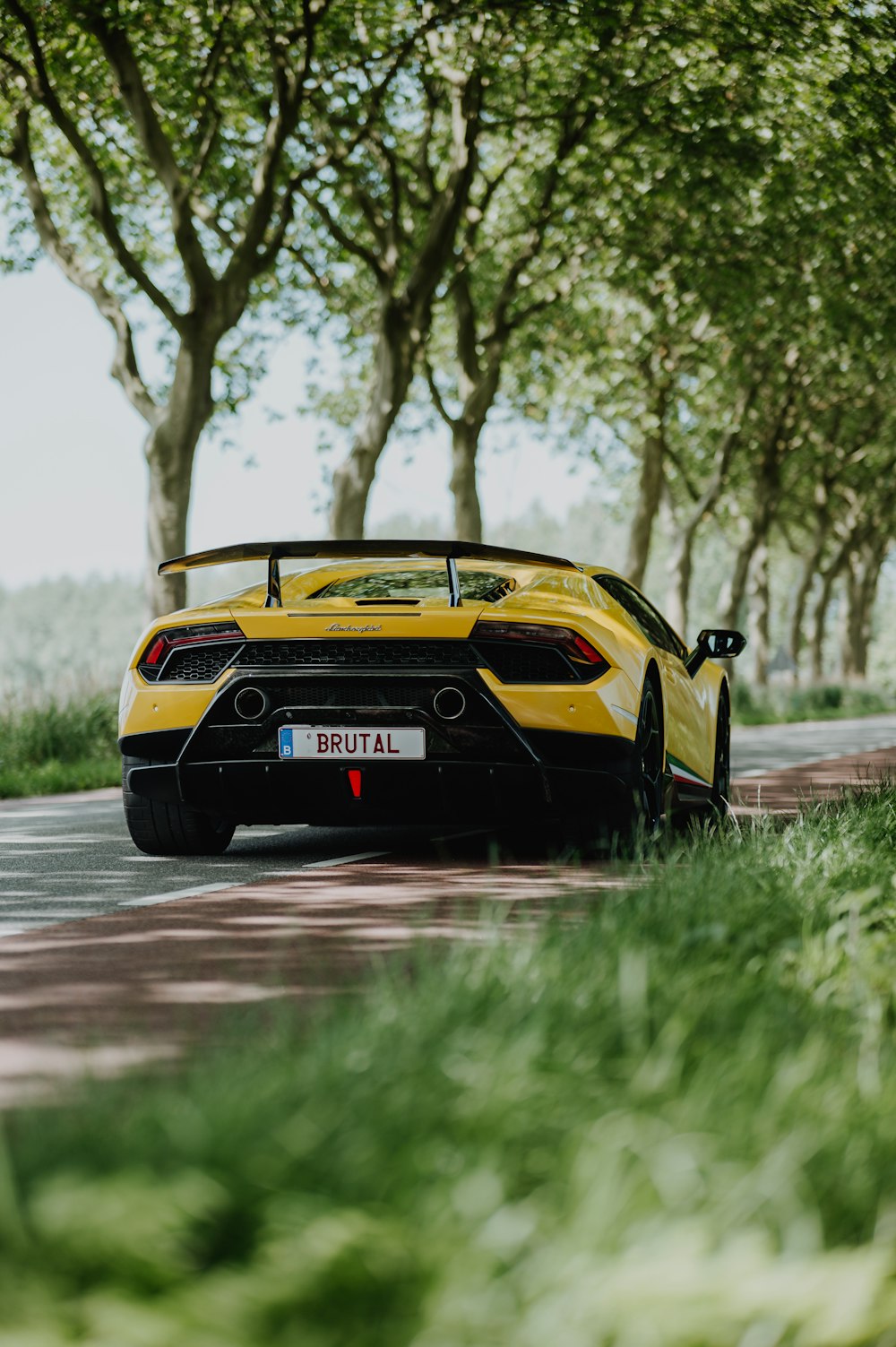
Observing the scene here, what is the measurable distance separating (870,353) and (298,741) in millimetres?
27019

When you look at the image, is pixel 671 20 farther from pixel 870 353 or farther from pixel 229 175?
pixel 870 353

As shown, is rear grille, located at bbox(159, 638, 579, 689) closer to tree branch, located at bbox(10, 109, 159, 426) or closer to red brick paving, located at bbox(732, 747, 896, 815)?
red brick paving, located at bbox(732, 747, 896, 815)

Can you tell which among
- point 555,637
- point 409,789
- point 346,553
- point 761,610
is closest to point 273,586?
point 346,553

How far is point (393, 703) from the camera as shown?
7.73 m

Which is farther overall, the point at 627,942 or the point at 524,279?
the point at 524,279

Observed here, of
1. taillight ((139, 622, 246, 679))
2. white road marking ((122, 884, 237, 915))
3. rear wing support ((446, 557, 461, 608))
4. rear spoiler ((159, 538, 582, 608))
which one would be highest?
rear spoiler ((159, 538, 582, 608))

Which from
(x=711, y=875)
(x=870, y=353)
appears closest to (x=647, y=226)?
(x=870, y=353)

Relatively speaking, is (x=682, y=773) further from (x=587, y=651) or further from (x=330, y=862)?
(x=330, y=862)

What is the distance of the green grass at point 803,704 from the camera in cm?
3659

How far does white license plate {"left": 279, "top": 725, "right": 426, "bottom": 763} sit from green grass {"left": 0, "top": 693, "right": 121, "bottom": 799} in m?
8.54

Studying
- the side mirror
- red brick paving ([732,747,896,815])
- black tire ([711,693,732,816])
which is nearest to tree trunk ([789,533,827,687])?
red brick paving ([732,747,896,815])

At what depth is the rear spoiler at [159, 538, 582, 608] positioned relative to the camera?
26.0ft

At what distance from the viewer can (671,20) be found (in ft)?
65.5

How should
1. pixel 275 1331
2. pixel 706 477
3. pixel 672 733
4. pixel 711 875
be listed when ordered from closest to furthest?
pixel 275 1331 < pixel 711 875 < pixel 672 733 < pixel 706 477
